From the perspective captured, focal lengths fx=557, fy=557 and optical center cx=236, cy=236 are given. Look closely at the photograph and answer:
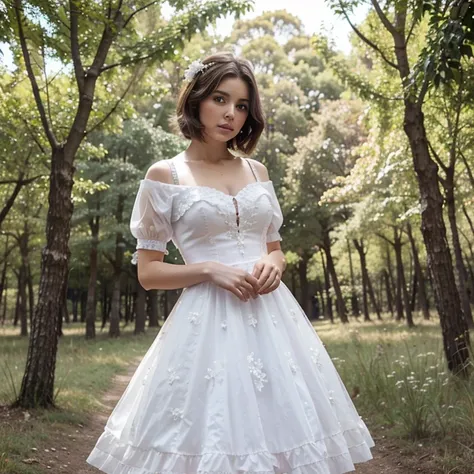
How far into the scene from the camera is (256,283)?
2385mm

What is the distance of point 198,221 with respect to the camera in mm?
2568

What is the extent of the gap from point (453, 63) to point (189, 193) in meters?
1.92

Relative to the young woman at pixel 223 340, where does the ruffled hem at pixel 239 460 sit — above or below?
below

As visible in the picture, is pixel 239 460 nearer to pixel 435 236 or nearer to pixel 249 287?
pixel 249 287

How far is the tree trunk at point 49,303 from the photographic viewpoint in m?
6.58

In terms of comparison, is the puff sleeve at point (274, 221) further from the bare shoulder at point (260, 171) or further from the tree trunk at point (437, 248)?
the tree trunk at point (437, 248)

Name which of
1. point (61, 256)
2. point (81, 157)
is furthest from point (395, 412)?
point (81, 157)

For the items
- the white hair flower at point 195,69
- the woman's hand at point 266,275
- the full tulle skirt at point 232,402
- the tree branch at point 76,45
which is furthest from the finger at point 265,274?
the tree branch at point 76,45

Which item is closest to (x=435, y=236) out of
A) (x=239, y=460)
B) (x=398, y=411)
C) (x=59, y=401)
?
(x=398, y=411)

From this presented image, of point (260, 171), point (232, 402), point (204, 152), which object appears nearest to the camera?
point (232, 402)

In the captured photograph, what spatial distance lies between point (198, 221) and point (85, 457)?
3.87m

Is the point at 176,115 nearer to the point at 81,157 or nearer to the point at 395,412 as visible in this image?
the point at 395,412

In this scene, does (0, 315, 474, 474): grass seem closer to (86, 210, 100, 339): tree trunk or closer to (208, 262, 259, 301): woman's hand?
(208, 262, 259, 301): woman's hand

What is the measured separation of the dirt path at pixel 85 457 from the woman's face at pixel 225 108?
11.1 ft
